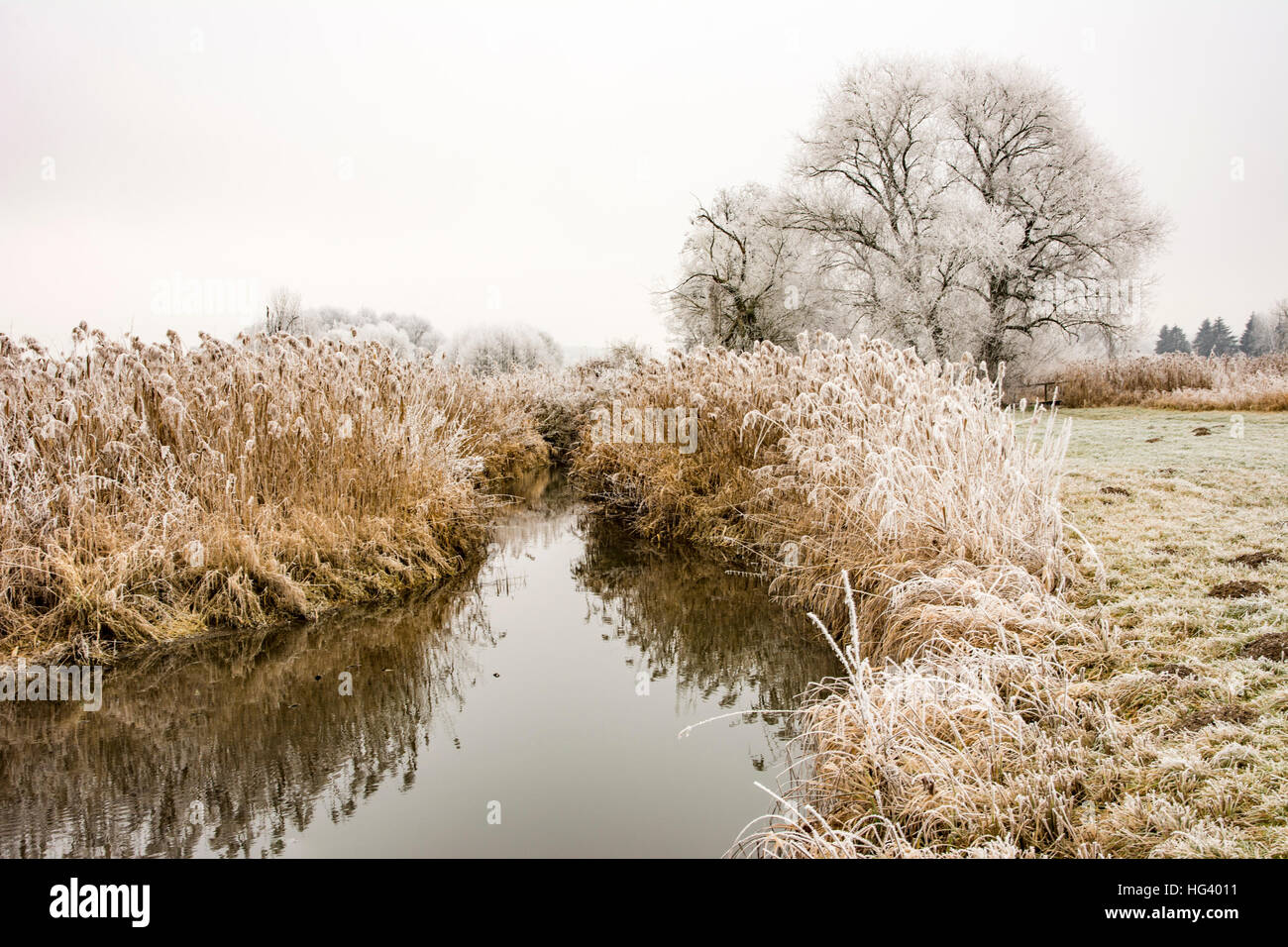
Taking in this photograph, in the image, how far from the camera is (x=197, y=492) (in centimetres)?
583

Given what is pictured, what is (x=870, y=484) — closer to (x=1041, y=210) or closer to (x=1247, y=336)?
(x=1041, y=210)

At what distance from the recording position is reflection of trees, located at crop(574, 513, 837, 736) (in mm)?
4730

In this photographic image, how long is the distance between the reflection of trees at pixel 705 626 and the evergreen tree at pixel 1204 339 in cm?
4598

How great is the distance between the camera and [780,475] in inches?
304

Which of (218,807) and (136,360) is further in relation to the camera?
(136,360)

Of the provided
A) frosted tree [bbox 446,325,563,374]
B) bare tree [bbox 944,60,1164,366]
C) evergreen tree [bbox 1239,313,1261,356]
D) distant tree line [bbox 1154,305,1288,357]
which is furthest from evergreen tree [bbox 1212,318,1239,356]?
frosted tree [bbox 446,325,563,374]

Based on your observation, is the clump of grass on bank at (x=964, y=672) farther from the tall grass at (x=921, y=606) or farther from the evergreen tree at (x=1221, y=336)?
the evergreen tree at (x=1221, y=336)

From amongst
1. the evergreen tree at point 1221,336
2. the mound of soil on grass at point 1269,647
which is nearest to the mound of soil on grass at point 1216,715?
the mound of soil on grass at point 1269,647

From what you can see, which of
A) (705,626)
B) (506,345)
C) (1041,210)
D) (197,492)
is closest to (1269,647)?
(705,626)

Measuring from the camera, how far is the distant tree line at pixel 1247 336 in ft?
66.3
